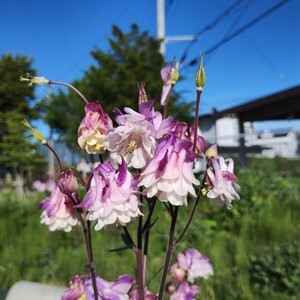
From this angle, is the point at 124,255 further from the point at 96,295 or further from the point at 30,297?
the point at 96,295

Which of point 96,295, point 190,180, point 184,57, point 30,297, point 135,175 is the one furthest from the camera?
point 184,57

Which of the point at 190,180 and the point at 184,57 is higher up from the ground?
the point at 184,57

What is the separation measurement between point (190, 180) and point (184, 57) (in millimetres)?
10475

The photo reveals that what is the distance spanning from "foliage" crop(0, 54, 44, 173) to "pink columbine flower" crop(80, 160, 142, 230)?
509 cm

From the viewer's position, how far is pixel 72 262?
2.99 metres

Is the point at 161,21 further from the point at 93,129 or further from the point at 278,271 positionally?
the point at 93,129

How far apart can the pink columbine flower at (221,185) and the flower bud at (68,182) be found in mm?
→ 283

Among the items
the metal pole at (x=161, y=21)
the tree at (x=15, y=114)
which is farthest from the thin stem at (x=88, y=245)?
the metal pole at (x=161, y=21)

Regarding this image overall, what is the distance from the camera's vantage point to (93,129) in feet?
3.18

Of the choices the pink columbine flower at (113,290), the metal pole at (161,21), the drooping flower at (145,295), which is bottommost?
the drooping flower at (145,295)

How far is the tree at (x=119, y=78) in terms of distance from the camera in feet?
39.3

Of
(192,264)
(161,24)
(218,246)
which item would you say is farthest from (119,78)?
(192,264)

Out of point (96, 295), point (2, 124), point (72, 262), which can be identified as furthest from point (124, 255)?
point (2, 124)

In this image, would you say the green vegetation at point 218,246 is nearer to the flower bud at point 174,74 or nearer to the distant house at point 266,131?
the flower bud at point 174,74
